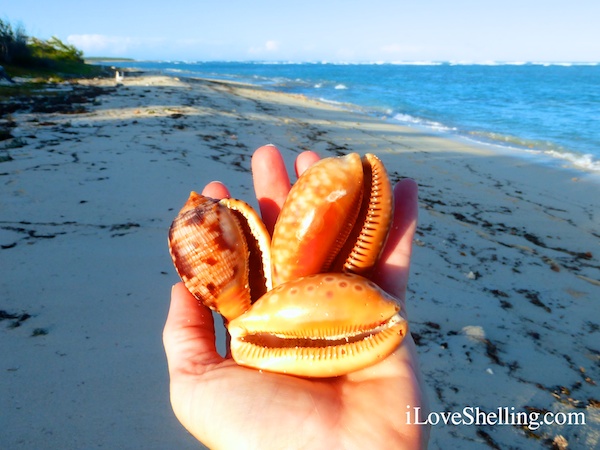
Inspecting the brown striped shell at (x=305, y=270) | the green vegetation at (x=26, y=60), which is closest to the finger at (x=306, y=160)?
the brown striped shell at (x=305, y=270)

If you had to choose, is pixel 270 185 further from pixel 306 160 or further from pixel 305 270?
pixel 305 270

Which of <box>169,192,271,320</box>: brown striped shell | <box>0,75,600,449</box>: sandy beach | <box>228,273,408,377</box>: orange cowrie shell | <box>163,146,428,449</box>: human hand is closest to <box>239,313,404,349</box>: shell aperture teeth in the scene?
<box>228,273,408,377</box>: orange cowrie shell

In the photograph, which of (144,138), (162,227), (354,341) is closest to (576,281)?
(354,341)

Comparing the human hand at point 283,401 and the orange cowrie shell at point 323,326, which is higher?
the orange cowrie shell at point 323,326

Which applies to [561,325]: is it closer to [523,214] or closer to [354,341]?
[354,341]

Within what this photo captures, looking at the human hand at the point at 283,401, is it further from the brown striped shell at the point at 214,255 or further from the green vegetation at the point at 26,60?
the green vegetation at the point at 26,60

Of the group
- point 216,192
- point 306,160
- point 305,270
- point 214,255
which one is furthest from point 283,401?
point 306,160
